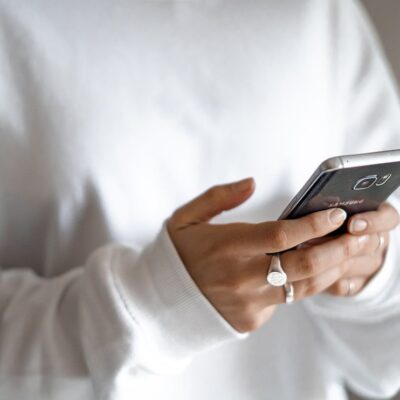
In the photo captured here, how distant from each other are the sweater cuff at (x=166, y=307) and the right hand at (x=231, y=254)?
1 cm

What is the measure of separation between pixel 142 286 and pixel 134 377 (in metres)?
0.09

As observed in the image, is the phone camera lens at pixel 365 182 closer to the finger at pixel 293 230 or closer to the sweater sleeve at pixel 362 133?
the finger at pixel 293 230

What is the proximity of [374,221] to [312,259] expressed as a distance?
0.08 m

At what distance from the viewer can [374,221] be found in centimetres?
45

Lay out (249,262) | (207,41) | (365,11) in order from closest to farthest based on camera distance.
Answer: (249,262)
(207,41)
(365,11)

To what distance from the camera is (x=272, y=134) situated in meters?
0.57

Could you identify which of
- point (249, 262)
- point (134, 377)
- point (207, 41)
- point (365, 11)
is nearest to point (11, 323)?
point (134, 377)

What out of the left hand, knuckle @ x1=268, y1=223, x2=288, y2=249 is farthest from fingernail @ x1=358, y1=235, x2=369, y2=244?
knuckle @ x1=268, y1=223, x2=288, y2=249

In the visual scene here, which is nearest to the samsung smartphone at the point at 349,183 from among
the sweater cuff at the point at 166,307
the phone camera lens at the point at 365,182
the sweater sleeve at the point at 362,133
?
the phone camera lens at the point at 365,182

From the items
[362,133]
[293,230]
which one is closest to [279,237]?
[293,230]

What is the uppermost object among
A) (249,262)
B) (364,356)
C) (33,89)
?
(33,89)

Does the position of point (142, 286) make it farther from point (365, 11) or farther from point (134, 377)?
point (365, 11)

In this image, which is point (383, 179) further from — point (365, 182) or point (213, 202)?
point (213, 202)

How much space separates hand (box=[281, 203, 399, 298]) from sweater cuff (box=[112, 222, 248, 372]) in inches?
3.2
